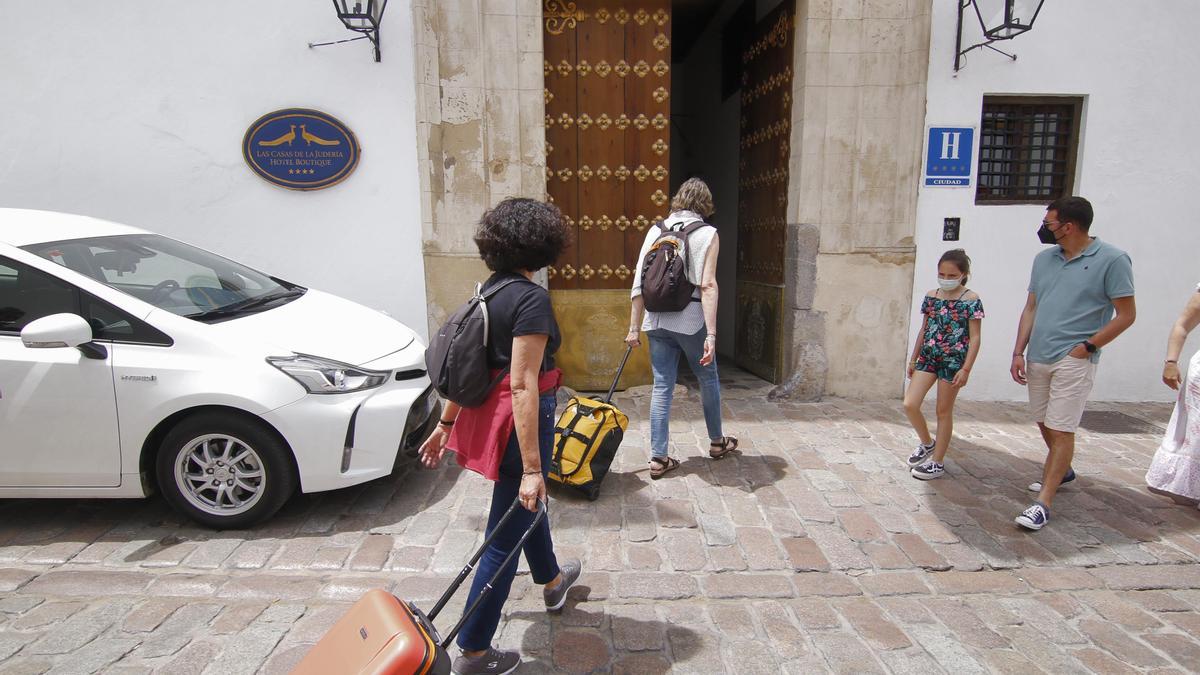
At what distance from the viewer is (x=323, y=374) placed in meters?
3.43

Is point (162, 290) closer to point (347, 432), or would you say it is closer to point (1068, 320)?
point (347, 432)

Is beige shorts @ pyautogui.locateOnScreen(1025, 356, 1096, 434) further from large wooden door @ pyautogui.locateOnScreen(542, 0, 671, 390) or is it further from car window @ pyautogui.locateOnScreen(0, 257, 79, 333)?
car window @ pyautogui.locateOnScreen(0, 257, 79, 333)

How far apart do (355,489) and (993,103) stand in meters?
6.18

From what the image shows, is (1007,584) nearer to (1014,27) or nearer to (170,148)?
(1014,27)

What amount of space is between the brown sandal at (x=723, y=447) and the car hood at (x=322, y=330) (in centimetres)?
218

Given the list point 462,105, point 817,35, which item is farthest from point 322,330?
point 817,35

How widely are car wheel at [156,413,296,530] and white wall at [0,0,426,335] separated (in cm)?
252

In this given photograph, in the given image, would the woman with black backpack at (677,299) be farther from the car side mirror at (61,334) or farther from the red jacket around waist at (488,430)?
the car side mirror at (61,334)

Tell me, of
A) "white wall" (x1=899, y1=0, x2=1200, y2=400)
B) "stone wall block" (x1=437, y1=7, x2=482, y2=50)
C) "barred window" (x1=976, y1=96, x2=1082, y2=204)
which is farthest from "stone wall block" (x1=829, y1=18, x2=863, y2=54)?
"stone wall block" (x1=437, y1=7, x2=482, y2=50)

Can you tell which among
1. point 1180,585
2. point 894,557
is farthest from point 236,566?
point 1180,585

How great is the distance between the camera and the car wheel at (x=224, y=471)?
10.9 ft

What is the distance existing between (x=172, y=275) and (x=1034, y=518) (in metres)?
5.27

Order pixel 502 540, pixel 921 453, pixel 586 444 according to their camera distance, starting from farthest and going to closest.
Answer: pixel 921 453 < pixel 586 444 < pixel 502 540

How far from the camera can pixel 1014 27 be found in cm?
503
